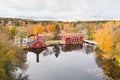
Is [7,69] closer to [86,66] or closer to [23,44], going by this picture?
[86,66]

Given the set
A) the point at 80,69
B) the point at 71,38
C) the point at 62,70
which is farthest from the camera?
the point at 71,38

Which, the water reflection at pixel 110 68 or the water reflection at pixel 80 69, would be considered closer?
the water reflection at pixel 110 68

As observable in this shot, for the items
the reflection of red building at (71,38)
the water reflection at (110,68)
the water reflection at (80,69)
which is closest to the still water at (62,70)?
the water reflection at (80,69)

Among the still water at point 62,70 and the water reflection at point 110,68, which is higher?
the water reflection at point 110,68

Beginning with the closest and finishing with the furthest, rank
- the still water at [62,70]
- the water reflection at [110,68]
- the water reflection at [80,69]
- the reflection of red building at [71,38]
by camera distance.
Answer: the water reflection at [110,68] < the water reflection at [80,69] < the still water at [62,70] < the reflection of red building at [71,38]

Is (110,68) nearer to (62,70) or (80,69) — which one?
(80,69)

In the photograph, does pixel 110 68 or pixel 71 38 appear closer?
pixel 110 68

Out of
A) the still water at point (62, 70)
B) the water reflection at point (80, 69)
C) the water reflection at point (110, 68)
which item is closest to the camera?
the water reflection at point (110, 68)

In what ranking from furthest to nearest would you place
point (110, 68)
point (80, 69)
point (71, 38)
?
point (71, 38) → point (80, 69) → point (110, 68)

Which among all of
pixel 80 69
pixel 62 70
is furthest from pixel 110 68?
pixel 62 70

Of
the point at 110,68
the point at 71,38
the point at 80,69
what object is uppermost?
the point at 71,38

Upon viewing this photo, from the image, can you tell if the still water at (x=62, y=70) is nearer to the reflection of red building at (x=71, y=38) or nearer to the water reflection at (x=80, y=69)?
the water reflection at (x=80, y=69)

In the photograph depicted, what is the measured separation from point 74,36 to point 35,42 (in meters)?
17.9

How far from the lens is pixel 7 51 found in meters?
25.5
